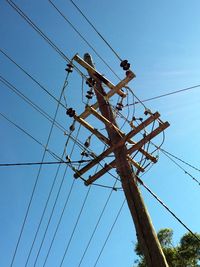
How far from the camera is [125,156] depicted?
7879mm

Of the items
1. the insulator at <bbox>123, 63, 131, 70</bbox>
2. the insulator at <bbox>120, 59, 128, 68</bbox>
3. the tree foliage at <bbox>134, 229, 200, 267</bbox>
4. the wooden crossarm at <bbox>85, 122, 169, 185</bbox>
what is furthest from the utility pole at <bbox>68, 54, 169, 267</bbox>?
the tree foliage at <bbox>134, 229, 200, 267</bbox>

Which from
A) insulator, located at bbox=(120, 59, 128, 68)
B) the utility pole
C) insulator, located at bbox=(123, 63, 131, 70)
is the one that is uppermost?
insulator, located at bbox=(120, 59, 128, 68)

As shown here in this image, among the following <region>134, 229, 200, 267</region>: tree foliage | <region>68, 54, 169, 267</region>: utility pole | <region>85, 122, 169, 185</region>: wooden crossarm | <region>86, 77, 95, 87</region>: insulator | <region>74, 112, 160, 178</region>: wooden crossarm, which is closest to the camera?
<region>68, 54, 169, 267</region>: utility pole

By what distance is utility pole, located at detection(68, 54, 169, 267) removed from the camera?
20.4 ft

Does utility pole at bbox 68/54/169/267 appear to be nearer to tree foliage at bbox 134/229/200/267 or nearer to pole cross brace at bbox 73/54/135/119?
pole cross brace at bbox 73/54/135/119

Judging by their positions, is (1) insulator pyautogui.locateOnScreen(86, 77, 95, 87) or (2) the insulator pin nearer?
(2) the insulator pin

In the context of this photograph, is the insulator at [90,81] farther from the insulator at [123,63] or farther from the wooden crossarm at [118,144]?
the wooden crossarm at [118,144]

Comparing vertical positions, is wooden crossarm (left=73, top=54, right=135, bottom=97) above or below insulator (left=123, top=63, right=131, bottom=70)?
above

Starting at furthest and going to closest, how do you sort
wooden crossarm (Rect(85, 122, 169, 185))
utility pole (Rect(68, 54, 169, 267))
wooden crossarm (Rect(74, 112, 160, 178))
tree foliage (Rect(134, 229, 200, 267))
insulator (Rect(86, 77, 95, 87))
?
tree foliage (Rect(134, 229, 200, 267))
insulator (Rect(86, 77, 95, 87))
wooden crossarm (Rect(85, 122, 169, 185))
wooden crossarm (Rect(74, 112, 160, 178))
utility pole (Rect(68, 54, 169, 267))

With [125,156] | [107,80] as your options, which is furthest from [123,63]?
[125,156]

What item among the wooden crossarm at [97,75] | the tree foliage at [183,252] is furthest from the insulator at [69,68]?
the tree foliage at [183,252]

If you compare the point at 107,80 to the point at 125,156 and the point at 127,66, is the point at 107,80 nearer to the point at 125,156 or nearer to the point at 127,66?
the point at 127,66

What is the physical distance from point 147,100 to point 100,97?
4.66 ft

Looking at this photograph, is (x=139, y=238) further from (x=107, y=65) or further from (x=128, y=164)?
(x=107, y=65)
